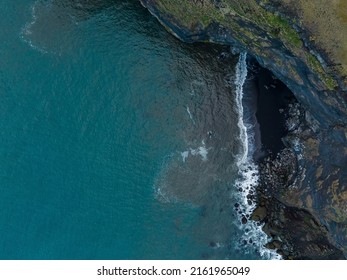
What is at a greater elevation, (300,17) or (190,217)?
(300,17)

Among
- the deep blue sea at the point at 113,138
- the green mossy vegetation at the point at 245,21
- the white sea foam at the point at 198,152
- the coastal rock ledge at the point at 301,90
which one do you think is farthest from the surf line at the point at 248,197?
the green mossy vegetation at the point at 245,21

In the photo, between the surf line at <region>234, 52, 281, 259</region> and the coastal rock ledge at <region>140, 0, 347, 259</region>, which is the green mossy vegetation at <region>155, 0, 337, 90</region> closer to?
the coastal rock ledge at <region>140, 0, 347, 259</region>

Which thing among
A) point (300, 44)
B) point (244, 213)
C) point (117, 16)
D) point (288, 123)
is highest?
point (300, 44)

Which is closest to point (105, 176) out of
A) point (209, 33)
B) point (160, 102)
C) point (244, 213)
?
point (160, 102)

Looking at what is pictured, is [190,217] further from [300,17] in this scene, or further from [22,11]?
[22,11]

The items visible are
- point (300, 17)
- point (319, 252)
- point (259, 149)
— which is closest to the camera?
point (300, 17)

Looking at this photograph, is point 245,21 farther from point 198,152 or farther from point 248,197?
A: point 248,197

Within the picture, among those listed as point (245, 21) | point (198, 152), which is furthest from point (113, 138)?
point (245, 21)

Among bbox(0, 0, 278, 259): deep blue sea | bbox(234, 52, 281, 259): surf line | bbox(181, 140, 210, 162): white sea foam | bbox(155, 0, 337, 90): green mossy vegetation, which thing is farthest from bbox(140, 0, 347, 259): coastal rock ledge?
bbox(181, 140, 210, 162): white sea foam
